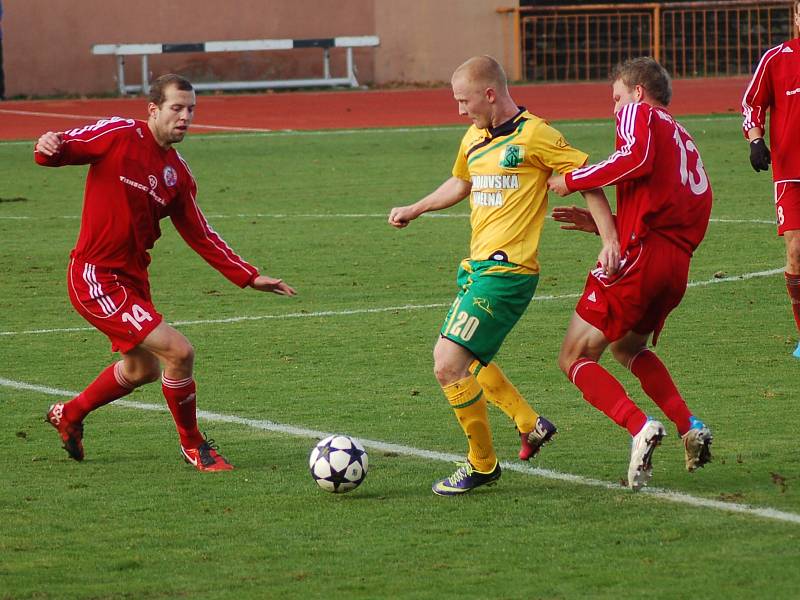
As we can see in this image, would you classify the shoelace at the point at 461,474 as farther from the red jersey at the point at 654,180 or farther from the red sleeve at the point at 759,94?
the red sleeve at the point at 759,94

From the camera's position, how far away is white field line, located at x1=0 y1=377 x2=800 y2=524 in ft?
18.6

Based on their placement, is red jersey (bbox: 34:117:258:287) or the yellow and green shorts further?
red jersey (bbox: 34:117:258:287)

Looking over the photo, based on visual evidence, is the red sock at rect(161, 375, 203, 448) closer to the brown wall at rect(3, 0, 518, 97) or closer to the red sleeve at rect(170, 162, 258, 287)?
the red sleeve at rect(170, 162, 258, 287)

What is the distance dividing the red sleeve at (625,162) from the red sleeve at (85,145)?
213 cm

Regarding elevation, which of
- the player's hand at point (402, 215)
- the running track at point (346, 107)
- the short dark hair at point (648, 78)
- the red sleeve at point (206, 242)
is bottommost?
the running track at point (346, 107)

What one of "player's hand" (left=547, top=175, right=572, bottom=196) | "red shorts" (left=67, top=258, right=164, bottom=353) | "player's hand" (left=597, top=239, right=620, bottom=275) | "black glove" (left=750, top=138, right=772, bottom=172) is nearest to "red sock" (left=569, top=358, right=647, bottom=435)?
"player's hand" (left=597, top=239, right=620, bottom=275)

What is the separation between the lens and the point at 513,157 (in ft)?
20.0

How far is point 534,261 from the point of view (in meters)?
6.13

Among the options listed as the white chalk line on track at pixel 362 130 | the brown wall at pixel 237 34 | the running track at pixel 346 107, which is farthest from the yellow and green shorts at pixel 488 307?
the brown wall at pixel 237 34

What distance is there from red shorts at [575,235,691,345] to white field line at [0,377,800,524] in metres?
0.63

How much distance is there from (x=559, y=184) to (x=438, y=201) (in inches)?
28.8

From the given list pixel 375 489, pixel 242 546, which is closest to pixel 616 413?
pixel 375 489

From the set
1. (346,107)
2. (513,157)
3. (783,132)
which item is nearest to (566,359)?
(513,157)

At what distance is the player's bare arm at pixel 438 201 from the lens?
6504 millimetres
